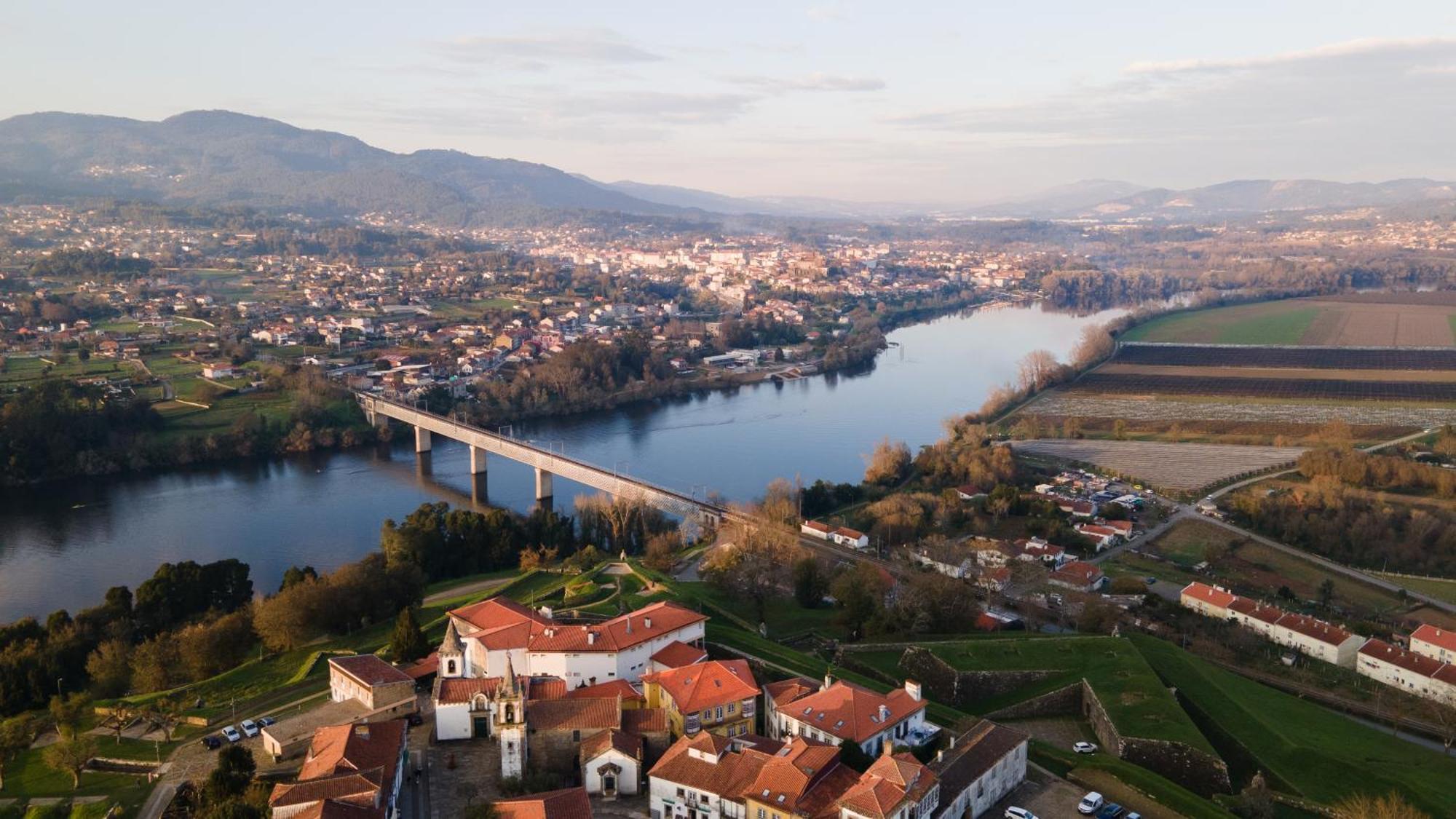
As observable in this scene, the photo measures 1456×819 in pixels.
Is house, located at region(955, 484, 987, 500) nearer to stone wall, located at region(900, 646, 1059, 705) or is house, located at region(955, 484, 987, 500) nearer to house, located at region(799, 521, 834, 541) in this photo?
house, located at region(799, 521, 834, 541)

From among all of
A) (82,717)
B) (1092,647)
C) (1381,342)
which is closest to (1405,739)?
(1092,647)

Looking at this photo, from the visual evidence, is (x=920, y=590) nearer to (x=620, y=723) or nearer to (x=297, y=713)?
(x=620, y=723)

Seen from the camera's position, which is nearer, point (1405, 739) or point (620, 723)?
point (620, 723)

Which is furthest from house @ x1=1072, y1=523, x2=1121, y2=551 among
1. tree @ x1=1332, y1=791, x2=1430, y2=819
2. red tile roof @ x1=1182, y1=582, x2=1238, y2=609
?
tree @ x1=1332, y1=791, x2=1430, y2=819

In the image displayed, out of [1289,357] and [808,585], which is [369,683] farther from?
[1289,357]

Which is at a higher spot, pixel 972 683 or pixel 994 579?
pixel 972 683

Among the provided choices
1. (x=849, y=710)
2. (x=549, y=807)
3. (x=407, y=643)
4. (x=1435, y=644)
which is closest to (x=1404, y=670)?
(x=1435, y=644)
